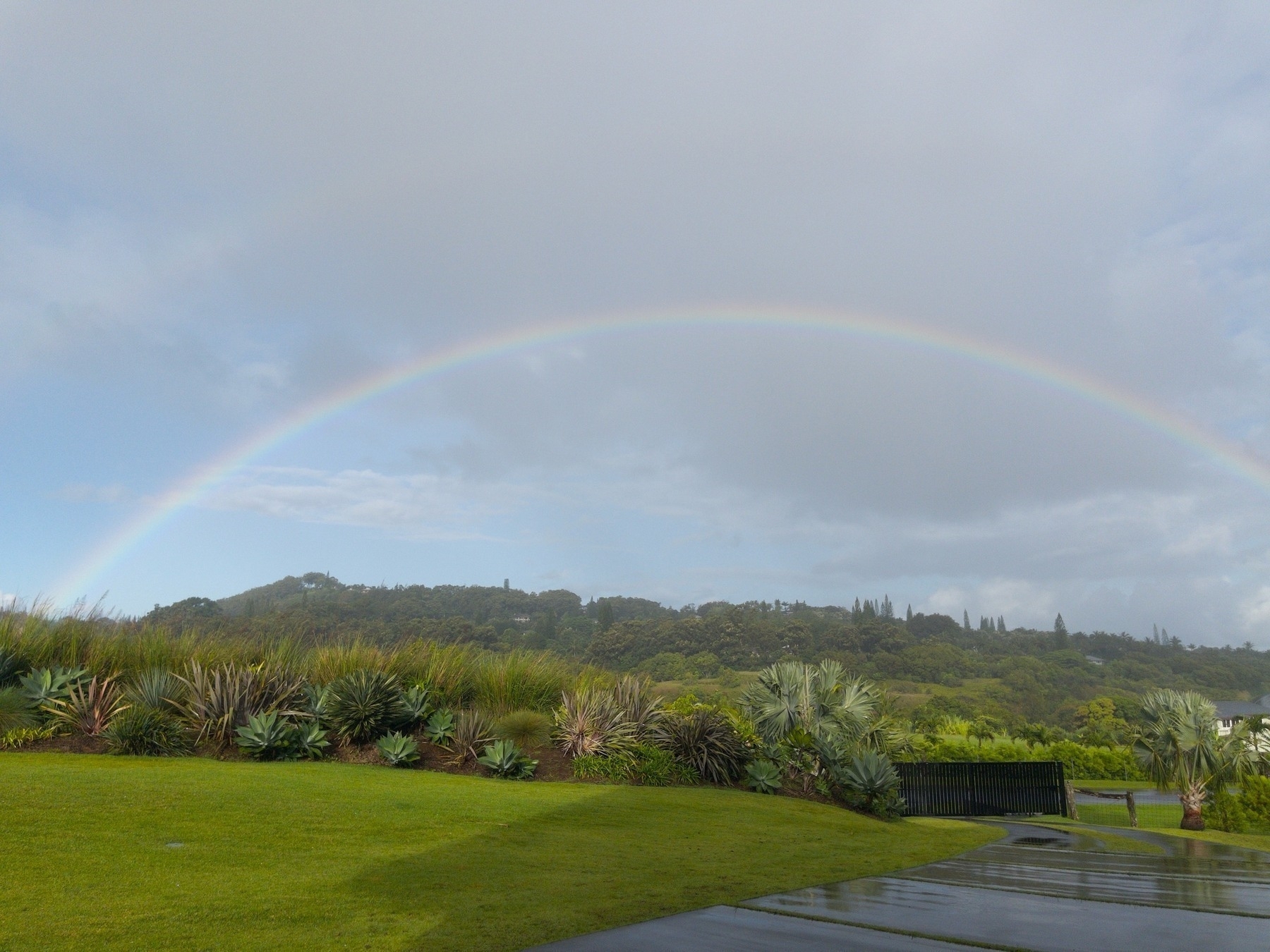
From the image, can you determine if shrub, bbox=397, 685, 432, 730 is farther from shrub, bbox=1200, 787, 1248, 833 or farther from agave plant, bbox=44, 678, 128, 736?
shrub, bbox=1200, 787, 1248, 833

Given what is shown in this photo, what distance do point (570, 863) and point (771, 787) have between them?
28.6ft

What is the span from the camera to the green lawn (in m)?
5.36

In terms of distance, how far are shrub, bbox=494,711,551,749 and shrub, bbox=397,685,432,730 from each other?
59.0 inches

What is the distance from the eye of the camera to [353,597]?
7294 cm

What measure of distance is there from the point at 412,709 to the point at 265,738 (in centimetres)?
292

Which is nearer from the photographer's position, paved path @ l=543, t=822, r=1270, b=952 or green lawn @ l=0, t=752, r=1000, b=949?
green lawn @ l=0, t=752, r=1000, b=949

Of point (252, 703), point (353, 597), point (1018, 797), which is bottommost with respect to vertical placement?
point (1018, 797)

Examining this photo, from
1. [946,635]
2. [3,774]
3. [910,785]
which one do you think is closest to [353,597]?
[910,785]

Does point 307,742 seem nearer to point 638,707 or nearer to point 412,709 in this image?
point 412,709

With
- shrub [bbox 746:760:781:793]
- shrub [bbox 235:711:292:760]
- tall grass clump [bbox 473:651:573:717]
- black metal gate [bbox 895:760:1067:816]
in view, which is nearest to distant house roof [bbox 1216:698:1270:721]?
black metal gate [bbox 895:760:1067:816]

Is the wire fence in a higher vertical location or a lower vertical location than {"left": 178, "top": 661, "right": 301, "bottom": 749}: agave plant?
lower

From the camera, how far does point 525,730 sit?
16062 mm

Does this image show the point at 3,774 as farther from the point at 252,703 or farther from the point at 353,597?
the point at 353,597

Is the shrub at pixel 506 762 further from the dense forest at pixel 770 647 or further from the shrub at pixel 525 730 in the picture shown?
the dense forest at pixel 770 647
